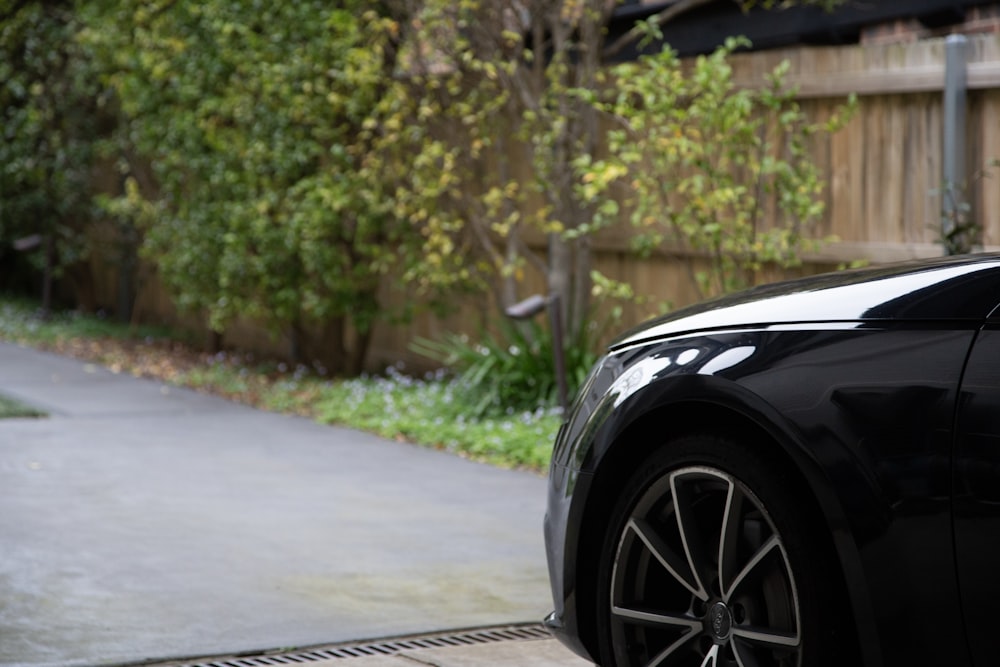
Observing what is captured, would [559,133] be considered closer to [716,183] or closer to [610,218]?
[610,218]

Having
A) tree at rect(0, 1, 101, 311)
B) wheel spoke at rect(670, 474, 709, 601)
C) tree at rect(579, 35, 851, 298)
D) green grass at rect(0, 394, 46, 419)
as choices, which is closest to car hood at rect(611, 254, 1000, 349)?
wheel spoke at rect(670, 474, 709, 601)

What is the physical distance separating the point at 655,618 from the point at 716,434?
0.46 metres

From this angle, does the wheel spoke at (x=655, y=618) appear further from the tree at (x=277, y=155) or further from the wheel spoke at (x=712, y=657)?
the tree at (x=277, y=155)

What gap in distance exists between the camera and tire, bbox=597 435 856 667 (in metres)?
3.24

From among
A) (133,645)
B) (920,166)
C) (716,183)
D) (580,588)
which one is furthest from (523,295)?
(580,588)

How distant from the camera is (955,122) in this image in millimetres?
7410

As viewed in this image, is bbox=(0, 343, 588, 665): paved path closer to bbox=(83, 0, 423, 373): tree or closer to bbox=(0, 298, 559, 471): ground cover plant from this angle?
bbox=(0, 298, 559, 471): ground cover plant

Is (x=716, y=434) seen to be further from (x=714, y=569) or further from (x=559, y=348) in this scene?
(x=559, y=348)

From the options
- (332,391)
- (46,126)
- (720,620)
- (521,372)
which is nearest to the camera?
(720,620)

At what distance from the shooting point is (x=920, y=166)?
7727 mm

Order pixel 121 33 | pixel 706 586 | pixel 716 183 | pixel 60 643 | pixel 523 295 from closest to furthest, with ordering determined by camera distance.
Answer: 1. pixel 706 586
2. pixel 60 643
3. pixel 716 183
4. pixel 523 295
5. pixel 121 33

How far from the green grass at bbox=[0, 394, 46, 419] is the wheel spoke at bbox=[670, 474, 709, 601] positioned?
7.03 meters

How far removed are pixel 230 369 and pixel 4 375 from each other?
174 cm

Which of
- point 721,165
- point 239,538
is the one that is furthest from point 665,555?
point 721,165
